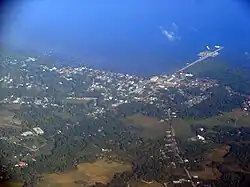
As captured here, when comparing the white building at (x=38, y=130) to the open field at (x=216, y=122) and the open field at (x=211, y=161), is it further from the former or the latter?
the open field at (x=211, y=161)

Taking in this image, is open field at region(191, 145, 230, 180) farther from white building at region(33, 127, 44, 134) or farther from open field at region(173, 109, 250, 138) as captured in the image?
white building at region(33, 127, 44, 134)

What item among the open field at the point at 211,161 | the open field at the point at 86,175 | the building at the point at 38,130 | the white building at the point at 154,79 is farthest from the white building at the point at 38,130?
the white building at the point at 154,79

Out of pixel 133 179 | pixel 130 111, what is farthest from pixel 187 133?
pixel 133 179

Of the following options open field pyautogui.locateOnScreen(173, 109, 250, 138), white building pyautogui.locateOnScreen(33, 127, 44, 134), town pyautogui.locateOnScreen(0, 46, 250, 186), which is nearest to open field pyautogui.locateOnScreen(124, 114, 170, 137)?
town pyautogui.locateOnScreen(0, 46, 250, 186)

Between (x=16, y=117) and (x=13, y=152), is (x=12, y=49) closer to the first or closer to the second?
(x=16, y=117)

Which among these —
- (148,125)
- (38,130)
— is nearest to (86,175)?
(38,130)

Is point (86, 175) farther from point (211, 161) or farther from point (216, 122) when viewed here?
point (216, 122)
